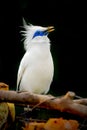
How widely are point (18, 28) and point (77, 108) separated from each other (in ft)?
13.0

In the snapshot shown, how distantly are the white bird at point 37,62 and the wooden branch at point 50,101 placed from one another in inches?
69.0

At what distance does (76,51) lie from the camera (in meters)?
6.39

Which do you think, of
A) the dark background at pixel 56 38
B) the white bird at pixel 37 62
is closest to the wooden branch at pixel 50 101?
the white bird at pixel 37 62

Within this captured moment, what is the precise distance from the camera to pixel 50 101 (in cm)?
256

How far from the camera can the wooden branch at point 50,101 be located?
8.10 feet

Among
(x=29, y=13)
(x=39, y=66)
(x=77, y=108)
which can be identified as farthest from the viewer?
(x=29, y=13)

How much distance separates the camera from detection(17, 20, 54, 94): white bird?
444cm

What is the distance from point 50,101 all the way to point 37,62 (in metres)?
1.91

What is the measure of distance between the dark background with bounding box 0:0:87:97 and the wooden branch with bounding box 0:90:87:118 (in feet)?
11.1

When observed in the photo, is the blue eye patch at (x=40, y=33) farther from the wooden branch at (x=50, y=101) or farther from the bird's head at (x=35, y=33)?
the wooden branch at (x=50, y=101)

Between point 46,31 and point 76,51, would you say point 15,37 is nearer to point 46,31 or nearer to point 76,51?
point 76,51

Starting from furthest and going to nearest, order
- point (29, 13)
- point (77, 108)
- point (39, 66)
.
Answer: point (29, 13) → point (39, 66) → point (77, 108)

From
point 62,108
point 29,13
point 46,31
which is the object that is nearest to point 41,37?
point 46,31

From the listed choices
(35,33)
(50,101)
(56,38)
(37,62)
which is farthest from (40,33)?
(50,101)
